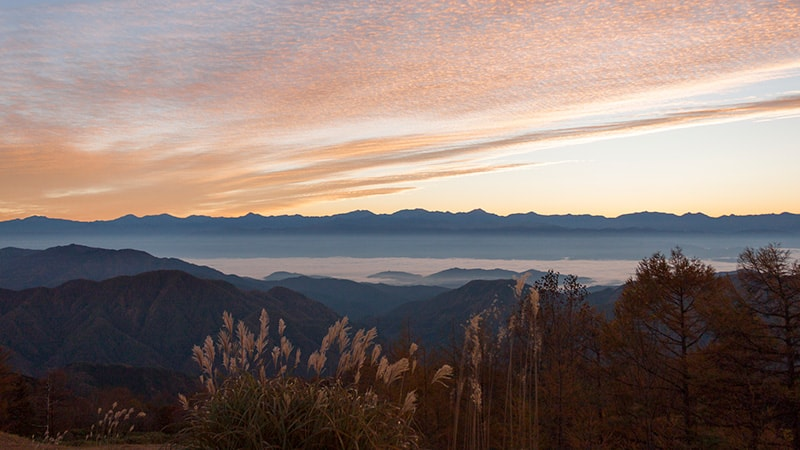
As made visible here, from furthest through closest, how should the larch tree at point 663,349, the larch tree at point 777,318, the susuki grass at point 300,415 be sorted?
1. the larch tree at point 663,349
2. the larch tree at point 777,318
3. the susuki grass at point 300,415

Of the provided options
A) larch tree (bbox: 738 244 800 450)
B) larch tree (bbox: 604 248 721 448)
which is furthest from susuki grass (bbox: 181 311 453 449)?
larch tree (bbox: 604 248 721 448)

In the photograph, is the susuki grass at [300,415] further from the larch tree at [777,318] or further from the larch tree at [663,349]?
the larch tree at [663,349]

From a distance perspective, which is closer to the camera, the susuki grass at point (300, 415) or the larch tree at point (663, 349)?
the susuki grass at point (300, 415)

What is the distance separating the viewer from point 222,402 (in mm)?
4934

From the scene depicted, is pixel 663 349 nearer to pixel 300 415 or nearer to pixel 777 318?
pixel 777 318

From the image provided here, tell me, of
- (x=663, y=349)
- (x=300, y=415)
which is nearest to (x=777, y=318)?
(x=663, y=349)

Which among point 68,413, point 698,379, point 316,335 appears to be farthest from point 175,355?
point 698,379

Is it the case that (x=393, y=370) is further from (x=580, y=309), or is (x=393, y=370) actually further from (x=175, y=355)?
(x=175, y=355)

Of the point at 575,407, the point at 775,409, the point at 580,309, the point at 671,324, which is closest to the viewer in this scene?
the point at 775,409

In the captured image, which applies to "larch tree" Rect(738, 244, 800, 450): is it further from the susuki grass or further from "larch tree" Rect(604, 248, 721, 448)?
the susuki grass

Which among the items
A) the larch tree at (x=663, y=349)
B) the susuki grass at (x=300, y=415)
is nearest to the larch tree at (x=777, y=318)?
the larch tree at (x=663, y=349)

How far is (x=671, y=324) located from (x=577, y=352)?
599cm

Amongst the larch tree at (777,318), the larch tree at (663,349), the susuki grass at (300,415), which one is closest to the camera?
the susuki grass at (300,415)

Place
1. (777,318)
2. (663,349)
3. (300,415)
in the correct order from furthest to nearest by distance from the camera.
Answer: (663,349)
(777,318)
(300,415)
